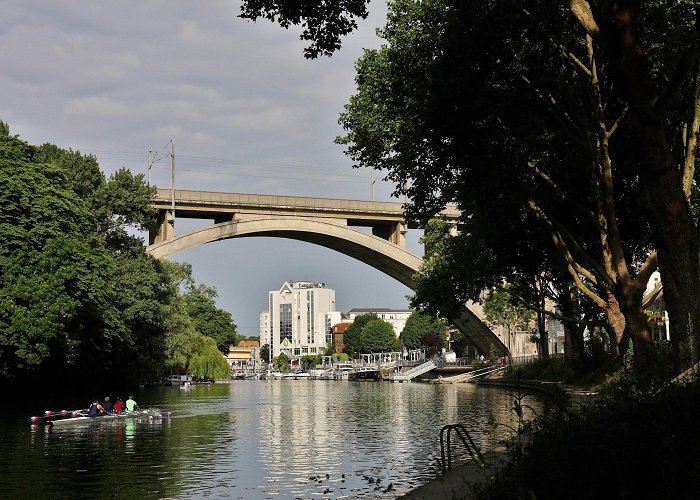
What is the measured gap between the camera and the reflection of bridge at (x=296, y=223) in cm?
6234

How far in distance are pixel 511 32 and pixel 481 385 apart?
173ft

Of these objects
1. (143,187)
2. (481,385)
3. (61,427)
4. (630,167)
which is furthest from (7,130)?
(481,385)

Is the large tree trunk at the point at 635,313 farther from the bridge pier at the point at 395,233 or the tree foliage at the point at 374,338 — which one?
the tree foliage at the point at 374,338

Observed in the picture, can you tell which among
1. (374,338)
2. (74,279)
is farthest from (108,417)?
(374,338)

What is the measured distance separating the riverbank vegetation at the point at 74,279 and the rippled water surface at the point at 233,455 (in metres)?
5.41

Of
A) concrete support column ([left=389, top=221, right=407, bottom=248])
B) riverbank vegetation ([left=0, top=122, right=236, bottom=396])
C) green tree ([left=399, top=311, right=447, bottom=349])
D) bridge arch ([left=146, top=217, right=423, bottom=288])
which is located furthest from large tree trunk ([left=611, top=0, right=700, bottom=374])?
green tree ([left=399, top=311, right=447, bottom=349])

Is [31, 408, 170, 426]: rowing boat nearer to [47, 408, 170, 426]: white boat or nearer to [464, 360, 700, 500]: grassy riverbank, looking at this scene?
[47, 408, 170, 426]: white boat

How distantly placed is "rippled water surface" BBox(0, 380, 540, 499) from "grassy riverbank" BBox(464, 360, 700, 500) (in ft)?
17.0

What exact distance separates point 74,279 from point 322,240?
32964 mm

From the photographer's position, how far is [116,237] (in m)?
55.4

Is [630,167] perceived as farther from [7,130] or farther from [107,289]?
[7,130]

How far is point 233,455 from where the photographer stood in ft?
69.2

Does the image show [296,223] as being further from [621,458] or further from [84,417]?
[621,458]

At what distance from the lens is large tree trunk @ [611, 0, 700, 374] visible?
46.2 ft
